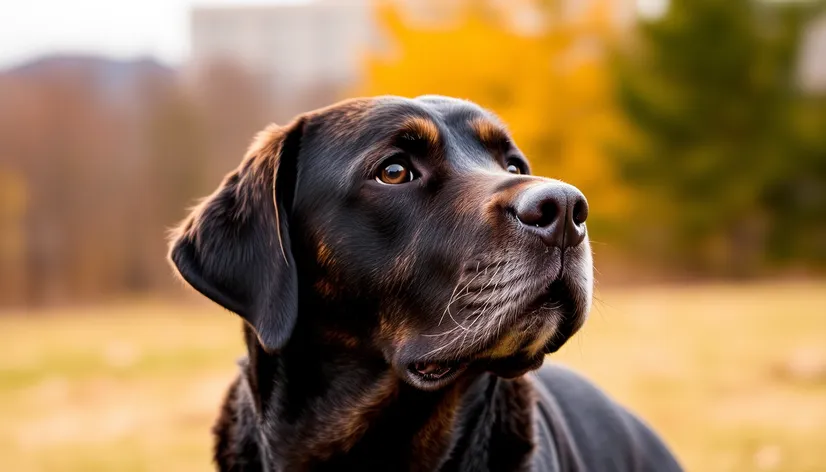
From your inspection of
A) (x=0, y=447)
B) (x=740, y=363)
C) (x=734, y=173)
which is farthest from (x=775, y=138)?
(x=0, y=447)

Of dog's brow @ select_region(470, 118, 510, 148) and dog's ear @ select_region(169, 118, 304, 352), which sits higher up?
dog's brow @ select_region(470, 118, 510, 148)

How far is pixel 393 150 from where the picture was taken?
3100mm

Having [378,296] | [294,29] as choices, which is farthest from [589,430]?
[294,29]

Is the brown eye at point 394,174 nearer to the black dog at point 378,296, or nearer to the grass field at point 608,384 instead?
the black dog at point 378,296

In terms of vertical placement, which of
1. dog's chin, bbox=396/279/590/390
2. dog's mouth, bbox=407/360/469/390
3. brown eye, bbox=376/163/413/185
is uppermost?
brown eye, bbox=376/163/413/185

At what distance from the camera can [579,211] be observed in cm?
260

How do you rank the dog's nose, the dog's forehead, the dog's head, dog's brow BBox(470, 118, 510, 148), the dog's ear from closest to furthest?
the dog's nose < the dog's head < the dog's ear < the dog's forehead < dog's brow BBox(470, 118, 510, 148)

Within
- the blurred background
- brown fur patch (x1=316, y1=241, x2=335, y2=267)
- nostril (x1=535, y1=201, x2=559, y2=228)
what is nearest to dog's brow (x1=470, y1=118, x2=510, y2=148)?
brown fur patch (x1=316, y1=241, x2=335, y2=267)

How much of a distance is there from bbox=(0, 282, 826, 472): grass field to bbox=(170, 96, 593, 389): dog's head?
636mm

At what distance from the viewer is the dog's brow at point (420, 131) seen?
3.13m

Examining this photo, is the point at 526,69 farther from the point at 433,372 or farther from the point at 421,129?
the point at 433,372

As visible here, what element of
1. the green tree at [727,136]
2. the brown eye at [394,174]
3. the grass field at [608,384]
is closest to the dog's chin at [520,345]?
the grass field at [608,384]

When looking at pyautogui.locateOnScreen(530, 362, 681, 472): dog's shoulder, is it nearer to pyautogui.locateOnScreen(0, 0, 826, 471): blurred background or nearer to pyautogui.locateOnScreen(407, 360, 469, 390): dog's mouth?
pyautogui.locateOnScreen(407, 360, 469, 390): dog's mouth

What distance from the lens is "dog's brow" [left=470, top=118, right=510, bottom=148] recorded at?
3.40 m
